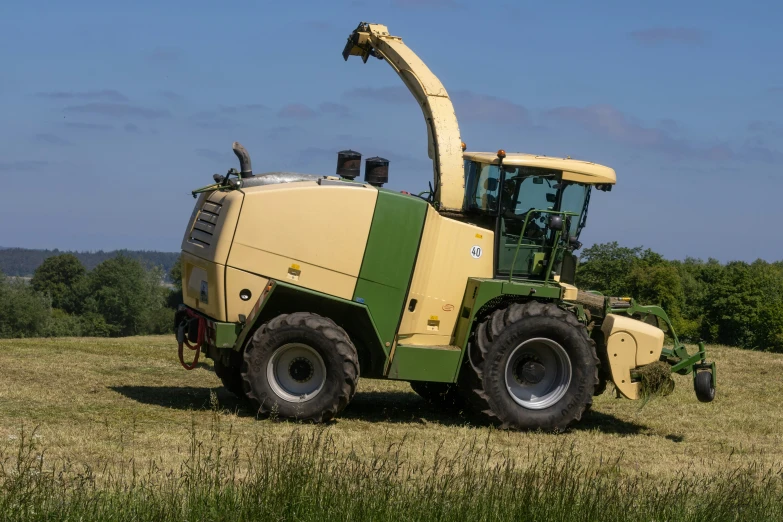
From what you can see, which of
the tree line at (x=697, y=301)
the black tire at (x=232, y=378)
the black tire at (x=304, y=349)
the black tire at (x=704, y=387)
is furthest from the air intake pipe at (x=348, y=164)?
the tree line at (x=697, y=301)

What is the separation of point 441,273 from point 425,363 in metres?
1.06

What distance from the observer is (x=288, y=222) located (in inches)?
432

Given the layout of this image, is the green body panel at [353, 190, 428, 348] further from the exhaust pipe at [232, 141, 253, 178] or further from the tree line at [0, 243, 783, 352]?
the tree line at [0, 243, 783, 352]

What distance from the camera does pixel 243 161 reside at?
1163 cm

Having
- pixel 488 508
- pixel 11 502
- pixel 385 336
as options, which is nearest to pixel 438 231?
pixel 385 336

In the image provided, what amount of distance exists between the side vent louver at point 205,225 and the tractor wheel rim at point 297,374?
1.54m

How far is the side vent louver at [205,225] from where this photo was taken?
36.5ft

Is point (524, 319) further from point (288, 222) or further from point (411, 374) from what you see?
point (288, 222)

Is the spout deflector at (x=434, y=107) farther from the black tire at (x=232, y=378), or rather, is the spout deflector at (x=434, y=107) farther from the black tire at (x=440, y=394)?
the black tire at (x=232, y=378)

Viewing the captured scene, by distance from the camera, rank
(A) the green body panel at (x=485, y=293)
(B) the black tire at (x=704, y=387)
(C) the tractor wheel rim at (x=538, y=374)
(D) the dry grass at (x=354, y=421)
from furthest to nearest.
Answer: (B) the black tire at (x=704, y=387), (C) the tractor wheel rim at (x=538, y=374), (A) the green body panel at (x=485, y=293), (D) the dry grass at (x=354, y=421)

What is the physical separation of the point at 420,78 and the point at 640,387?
15.1 feet

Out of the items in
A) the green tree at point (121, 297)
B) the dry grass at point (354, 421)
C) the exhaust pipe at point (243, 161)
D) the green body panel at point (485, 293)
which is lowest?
the green tree at point (121, 297)

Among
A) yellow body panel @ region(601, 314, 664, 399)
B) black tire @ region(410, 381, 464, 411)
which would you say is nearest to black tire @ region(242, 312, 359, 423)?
black tire @ region(410, 381, 464, 411)

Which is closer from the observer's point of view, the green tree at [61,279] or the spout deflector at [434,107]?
the spout deflector at [434,107]
